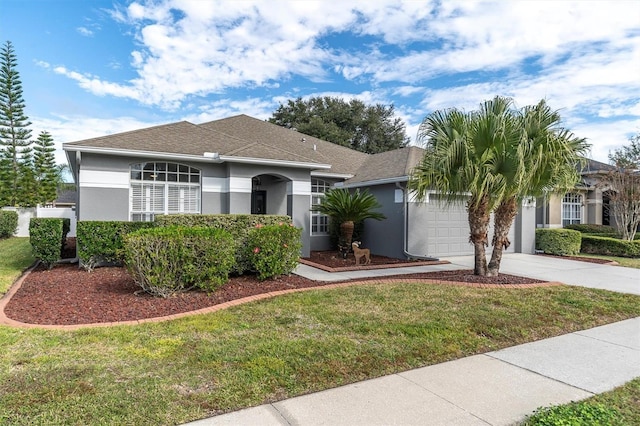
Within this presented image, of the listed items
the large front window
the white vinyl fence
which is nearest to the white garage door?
the large front window

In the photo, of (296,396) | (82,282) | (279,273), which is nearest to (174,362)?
(296,396)

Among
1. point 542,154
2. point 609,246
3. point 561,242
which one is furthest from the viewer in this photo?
point 609,246

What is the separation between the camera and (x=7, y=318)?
5715 millimetres

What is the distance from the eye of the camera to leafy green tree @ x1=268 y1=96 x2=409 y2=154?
3534 centimetres

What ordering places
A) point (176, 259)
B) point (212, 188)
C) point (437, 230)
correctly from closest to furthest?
point (176, 259), point (212, 188), point (437, 230)

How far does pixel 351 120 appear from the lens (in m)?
36.8

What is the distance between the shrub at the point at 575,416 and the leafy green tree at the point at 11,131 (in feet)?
112

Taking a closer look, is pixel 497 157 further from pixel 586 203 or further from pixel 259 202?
pixel 586 203

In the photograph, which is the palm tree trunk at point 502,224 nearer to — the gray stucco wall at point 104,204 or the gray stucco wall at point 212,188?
the gray stucco wall at point 212,188

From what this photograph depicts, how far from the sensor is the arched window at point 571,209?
2023 cm

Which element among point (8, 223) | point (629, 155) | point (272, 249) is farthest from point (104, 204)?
point (629, 155)

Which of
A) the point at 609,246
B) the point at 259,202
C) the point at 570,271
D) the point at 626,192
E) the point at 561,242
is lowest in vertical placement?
the point at 570,271

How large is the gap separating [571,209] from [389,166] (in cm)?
1282

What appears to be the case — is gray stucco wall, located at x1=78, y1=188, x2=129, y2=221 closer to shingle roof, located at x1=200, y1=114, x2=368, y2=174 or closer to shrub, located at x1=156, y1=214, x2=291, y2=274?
shrub, located at x1=156, y1=214, x2=291, y2=274
